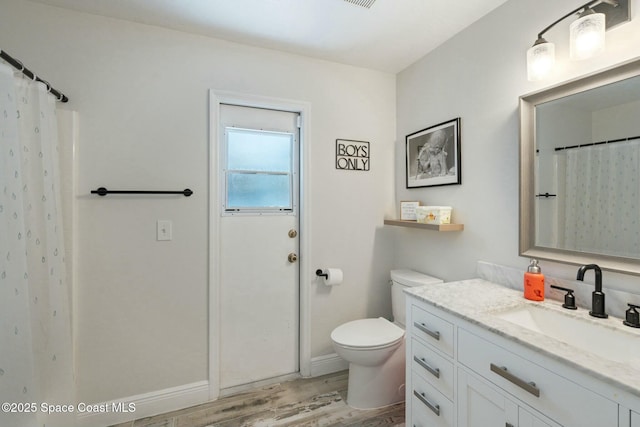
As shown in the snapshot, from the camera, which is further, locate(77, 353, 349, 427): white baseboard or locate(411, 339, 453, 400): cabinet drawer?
locate(77, 353, 349, 427): white baseboard

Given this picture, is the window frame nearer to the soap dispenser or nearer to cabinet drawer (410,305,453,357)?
cabinet drawer (410,305,453,357)

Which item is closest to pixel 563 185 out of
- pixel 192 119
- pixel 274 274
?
pixel 274 274

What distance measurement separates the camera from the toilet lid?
171 cm

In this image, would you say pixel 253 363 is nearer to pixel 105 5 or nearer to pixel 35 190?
pixel 35 190

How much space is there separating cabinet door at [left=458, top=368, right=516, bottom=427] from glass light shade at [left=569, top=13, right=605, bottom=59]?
1.36 metres

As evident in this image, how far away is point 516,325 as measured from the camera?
1.01m

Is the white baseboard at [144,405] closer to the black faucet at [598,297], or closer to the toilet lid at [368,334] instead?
the toilet lid at [368,334]

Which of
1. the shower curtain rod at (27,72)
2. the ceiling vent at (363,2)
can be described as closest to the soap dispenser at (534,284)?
the ceiling vent at (363,2)

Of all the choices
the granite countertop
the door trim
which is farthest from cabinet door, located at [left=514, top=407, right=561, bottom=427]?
the door trim

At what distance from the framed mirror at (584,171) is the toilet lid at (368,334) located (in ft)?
2.92

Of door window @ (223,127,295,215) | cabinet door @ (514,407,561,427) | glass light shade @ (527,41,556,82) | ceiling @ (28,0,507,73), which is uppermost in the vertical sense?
ceiling @ (28,0,507,73)

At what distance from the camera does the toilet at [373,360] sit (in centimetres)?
170

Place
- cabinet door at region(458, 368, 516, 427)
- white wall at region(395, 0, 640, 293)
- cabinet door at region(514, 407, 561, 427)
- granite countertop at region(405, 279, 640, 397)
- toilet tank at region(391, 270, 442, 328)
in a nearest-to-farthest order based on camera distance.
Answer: granite countertop at region(405, 279, 640, 397) < cabinet door at region(514, 407, 561, 427) < cabinet door at region(458, 368, 516, 427) < white wall at region(395, 0, 640, 293) < toilet tank at region(391, 270, 442, 328)

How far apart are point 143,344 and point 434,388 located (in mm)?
1662
